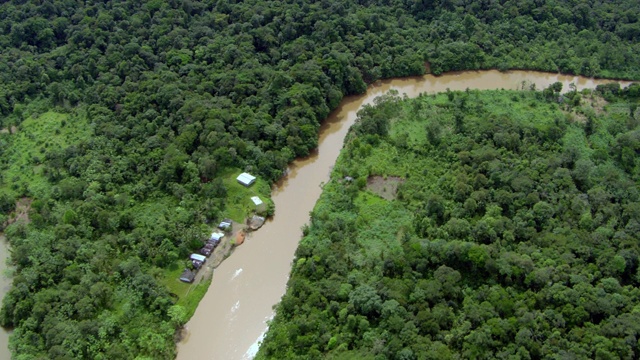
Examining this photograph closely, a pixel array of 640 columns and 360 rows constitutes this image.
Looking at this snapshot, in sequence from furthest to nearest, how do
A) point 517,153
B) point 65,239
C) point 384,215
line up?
point 517,153
point 384,215
point 65,239

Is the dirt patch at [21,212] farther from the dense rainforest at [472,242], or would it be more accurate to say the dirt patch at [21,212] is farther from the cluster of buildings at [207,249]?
the dense rainforest at [472,242]

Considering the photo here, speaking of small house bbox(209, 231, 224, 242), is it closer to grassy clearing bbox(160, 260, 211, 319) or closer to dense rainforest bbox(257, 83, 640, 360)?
grassy clearing bbox(160, 260, 211, 319)

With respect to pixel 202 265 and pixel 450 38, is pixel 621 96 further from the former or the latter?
pixel 202 265

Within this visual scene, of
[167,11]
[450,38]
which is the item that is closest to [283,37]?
[167,11]

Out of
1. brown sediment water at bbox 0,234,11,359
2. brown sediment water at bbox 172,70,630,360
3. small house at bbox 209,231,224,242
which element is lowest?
brown sediment water at bbox 0,234,11,359

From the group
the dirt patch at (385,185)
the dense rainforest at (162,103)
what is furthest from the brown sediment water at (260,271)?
the dirt patch at (385,185)

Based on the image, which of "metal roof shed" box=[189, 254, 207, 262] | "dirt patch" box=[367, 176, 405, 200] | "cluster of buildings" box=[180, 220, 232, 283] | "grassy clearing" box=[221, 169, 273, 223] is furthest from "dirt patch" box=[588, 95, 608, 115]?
"metal roof shed" box=[189, 254, 207, 262]
